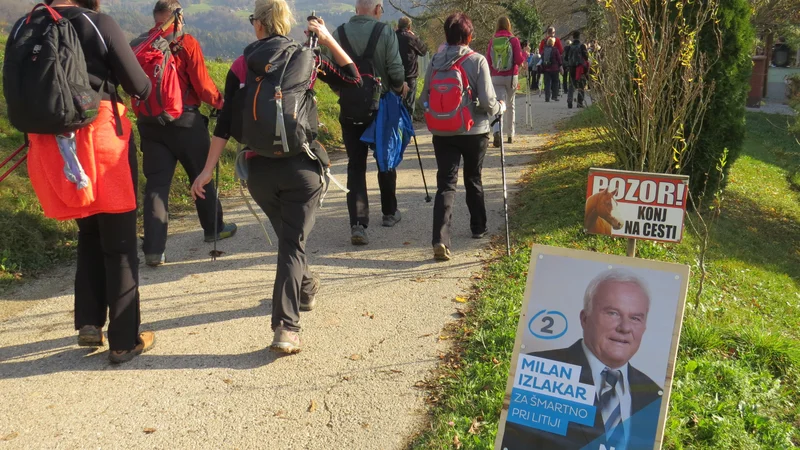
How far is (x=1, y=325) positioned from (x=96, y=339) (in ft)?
3.65

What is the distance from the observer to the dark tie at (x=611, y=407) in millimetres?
2691

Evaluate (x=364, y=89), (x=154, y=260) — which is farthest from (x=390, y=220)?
(x=154, y=260)

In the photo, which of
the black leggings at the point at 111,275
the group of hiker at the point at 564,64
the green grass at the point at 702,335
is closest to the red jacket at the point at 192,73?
the black leggings at the point at 111,275

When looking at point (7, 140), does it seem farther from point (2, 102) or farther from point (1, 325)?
point (1, 325)

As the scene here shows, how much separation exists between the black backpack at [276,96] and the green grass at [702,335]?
66.5 inches

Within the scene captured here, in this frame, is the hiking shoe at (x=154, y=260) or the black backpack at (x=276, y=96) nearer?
the black backpack at (x=276, y=96)

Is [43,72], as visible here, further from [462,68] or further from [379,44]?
[462,68]

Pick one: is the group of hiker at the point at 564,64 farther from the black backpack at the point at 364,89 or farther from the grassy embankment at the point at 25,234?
the grassy embankment at the point at 25,234

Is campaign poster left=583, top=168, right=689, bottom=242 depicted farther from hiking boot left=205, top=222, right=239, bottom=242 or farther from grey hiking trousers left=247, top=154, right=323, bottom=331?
hiking boot left=205, top=222, right=239, bottom=242

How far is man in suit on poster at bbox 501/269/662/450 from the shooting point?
2688 mm

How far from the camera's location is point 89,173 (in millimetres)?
3730

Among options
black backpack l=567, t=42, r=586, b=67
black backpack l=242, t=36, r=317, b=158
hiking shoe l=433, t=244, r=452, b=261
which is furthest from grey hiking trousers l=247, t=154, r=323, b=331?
black backpack l=567, t=42, r=586, b=67

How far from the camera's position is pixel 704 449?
3348 millimetres

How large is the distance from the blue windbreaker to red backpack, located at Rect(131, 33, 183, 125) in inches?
65.0
